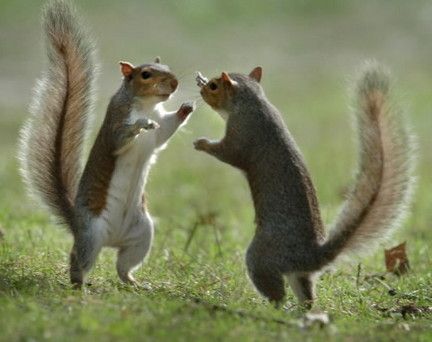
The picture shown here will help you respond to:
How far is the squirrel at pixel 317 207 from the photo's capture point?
192 inches

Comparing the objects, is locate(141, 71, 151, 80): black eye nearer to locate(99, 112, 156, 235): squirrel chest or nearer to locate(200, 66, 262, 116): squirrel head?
locate(99, 112, 156, 235): squirrel chest

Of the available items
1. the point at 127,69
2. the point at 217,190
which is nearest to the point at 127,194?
the point at 127,69

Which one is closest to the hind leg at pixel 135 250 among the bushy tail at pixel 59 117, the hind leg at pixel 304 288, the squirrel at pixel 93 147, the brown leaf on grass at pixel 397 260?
the squirrel at pixel 93 147

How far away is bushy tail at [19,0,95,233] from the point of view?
5480 millimetres

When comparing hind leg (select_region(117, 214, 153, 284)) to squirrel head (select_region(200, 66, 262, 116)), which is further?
squirrel head (select_region(200, 66, 262, 116))

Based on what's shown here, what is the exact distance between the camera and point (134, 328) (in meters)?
3.96

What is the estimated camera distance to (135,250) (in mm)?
5316

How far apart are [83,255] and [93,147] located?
2.04 feet

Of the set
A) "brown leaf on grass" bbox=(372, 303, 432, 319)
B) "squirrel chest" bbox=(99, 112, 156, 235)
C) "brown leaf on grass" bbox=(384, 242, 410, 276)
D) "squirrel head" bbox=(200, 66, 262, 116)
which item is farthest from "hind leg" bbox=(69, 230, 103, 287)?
"brown leaf on grass" bbox=(384, 242, 410, 276)

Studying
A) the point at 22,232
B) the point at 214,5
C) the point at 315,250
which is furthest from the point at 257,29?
the point at 315,250

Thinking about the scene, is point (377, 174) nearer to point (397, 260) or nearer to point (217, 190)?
point (397, 260)

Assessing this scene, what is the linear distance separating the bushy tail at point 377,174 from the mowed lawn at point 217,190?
182 mm

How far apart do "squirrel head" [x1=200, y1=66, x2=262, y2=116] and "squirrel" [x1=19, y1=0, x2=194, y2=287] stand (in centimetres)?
16

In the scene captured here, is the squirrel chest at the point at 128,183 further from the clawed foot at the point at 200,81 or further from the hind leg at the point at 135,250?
the clawed foot at the point at 200,81
